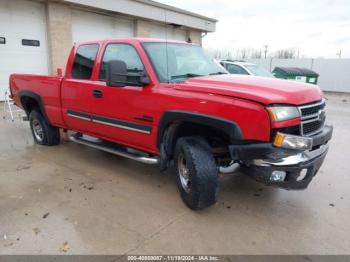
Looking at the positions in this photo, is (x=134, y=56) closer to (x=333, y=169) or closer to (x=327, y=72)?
(x=333, y=169)

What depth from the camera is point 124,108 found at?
417 centimetres

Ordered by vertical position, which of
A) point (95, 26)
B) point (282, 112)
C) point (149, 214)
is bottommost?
point (149, 214)

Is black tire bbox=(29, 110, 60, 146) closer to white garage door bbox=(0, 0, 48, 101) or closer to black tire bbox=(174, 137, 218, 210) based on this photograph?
black tire bbox=(174, 137, 218, 210)

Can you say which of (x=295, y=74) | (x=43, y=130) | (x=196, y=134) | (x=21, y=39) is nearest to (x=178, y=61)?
(x=196, y=134)

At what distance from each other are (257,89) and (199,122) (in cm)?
67

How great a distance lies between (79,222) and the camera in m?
3.32

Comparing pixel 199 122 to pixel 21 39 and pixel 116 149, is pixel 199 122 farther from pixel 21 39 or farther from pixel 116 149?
pixel 21 39

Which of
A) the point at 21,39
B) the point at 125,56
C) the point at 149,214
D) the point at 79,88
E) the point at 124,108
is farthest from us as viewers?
the point at 21,39

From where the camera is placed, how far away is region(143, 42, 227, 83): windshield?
3.91 meters

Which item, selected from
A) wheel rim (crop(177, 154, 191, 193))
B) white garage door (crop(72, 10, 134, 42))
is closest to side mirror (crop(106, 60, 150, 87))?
wheel rim (crop(177, 154, 191, 193))

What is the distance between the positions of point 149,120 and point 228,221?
1518mm

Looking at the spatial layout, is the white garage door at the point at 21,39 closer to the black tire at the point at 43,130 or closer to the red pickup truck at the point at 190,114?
the black tire at the point at 43,130

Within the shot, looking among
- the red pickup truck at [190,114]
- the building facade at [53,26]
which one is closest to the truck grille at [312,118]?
the red pickup truck at [190,114]

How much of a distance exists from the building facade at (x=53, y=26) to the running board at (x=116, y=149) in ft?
19.9
